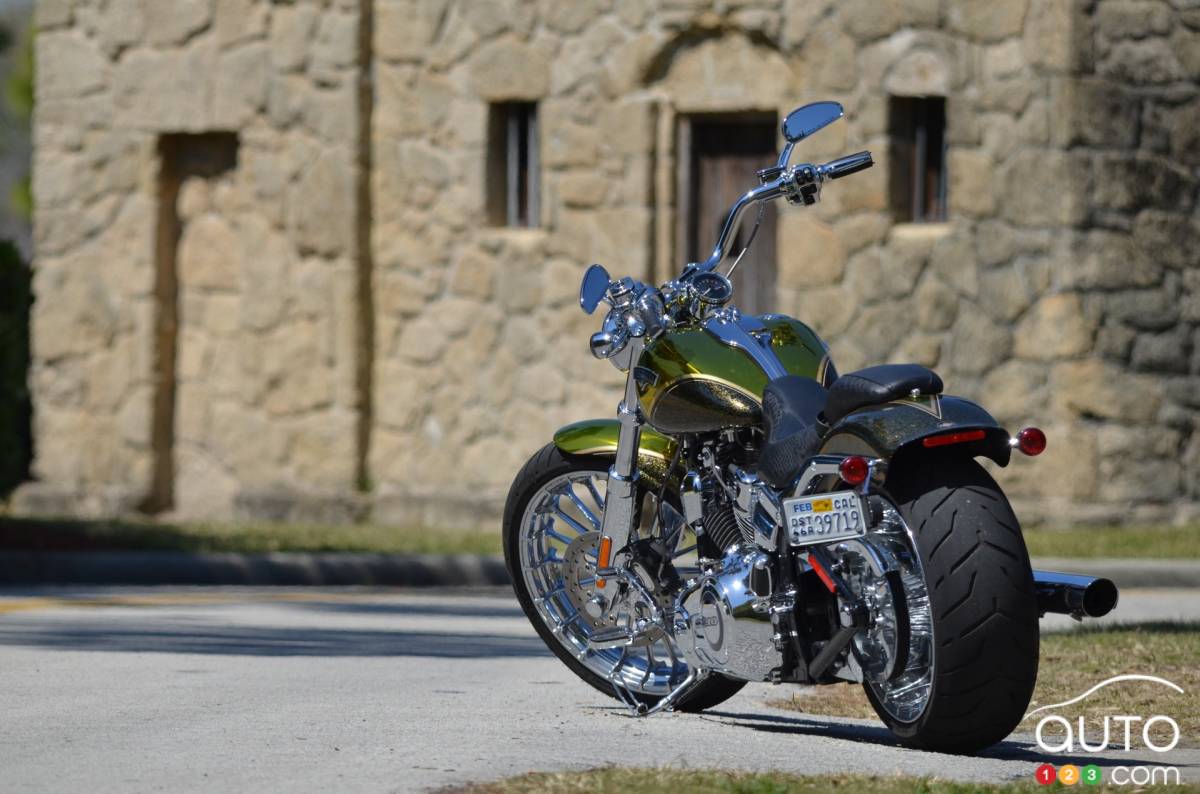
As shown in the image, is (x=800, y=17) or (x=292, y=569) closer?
(x=292, y=569)

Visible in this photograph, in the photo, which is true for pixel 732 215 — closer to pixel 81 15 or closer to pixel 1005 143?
pixel 1005 143

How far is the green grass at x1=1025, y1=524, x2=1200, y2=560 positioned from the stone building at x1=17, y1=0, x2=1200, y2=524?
0.94ft

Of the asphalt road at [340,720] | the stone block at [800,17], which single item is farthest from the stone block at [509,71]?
the asphalt road at [340,720]

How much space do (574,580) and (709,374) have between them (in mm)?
1070

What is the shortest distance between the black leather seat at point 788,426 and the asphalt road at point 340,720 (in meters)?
0.79

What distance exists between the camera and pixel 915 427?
598cm

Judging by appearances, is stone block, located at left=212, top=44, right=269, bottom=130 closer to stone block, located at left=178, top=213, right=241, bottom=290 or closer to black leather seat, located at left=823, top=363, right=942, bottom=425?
stone block, located at left=178, top=213, right=241, bottom=290

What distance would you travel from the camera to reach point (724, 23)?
1591 cm

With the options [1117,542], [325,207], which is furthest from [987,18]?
[325,207]

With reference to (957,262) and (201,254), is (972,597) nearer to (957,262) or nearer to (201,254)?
(957,262)

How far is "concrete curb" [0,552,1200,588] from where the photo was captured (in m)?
13.1

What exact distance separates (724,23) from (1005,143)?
2.17m

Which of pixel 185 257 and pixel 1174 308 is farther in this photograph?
pixel 185 257

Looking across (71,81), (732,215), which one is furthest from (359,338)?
(732,215)
